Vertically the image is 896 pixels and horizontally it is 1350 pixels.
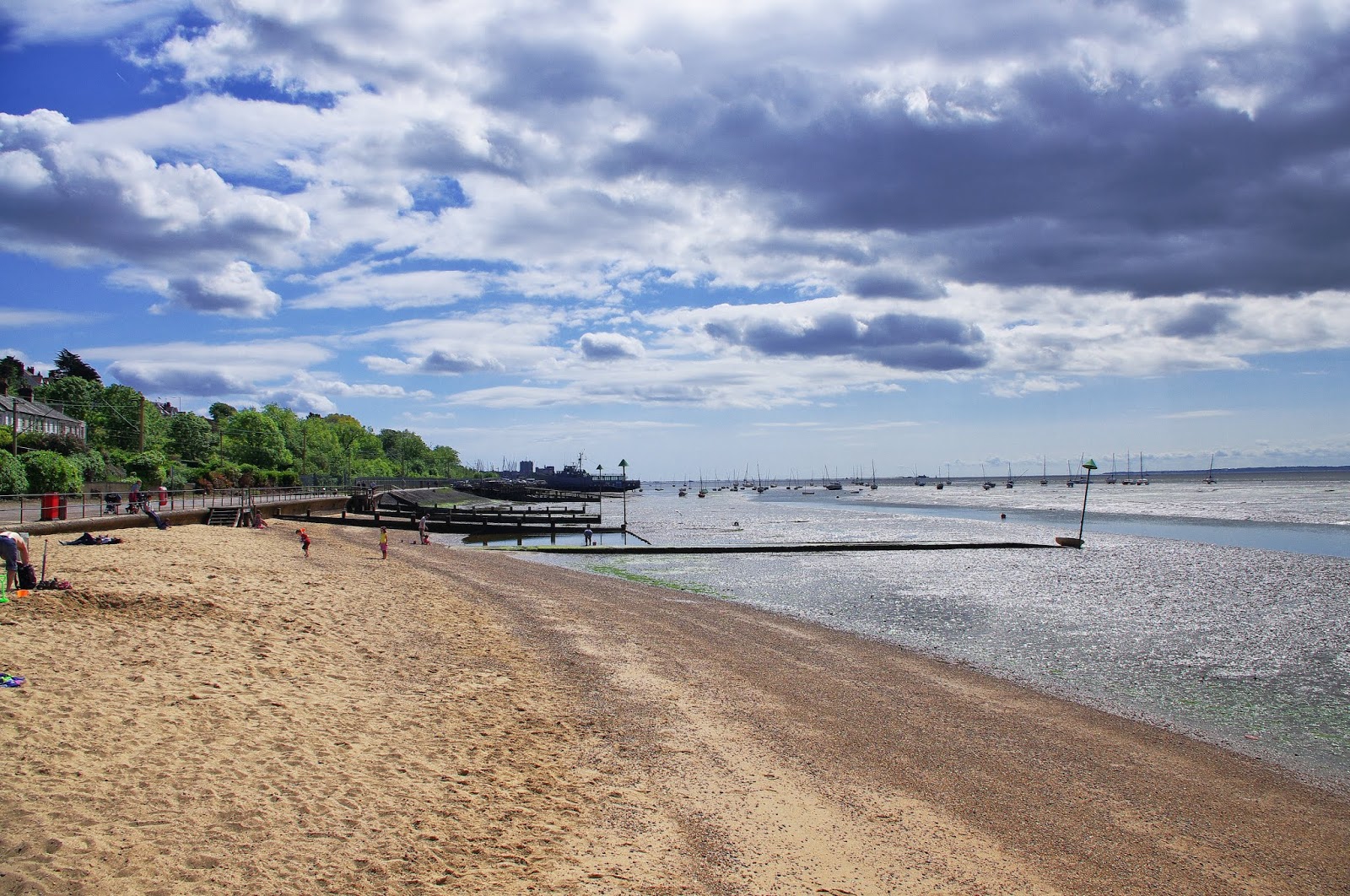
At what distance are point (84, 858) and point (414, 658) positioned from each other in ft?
25.8

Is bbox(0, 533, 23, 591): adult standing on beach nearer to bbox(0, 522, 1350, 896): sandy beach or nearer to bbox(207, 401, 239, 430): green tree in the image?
bbox(0, 522, 1350, 896): sandy beach

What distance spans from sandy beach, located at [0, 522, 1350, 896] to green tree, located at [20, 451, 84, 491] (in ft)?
113

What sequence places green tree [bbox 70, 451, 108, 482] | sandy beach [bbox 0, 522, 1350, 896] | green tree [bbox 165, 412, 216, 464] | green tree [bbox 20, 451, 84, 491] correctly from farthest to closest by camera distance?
green tree [bbox 165, 412, 216, 464]
green tree [bbox 70, 451, 108, 482]
green tree [bbox 20, 451, 84, 491]
sandy beach [bbox 0, 522, 1350, 896]

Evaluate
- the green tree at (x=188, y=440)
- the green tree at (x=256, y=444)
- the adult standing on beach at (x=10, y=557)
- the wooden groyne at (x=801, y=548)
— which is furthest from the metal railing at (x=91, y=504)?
the green tree at (x=256, y=444)

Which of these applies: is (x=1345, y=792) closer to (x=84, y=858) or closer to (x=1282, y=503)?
(x=84, y=858)

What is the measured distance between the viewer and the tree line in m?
45.7

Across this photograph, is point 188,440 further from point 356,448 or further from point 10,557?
point 10,557

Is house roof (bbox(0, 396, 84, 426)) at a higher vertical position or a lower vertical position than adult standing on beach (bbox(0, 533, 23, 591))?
higher

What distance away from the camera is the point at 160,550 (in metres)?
22.2

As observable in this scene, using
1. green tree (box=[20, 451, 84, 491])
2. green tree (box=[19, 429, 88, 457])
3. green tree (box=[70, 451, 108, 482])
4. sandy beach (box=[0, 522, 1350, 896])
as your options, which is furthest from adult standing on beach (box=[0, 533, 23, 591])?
green tree (box=[19, 429, 88, 457])

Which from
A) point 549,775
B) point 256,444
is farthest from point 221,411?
point 549,775

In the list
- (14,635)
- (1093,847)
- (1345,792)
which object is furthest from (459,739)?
(1345,792)

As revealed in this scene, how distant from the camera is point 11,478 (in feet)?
131

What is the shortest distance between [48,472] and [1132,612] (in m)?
52.7
